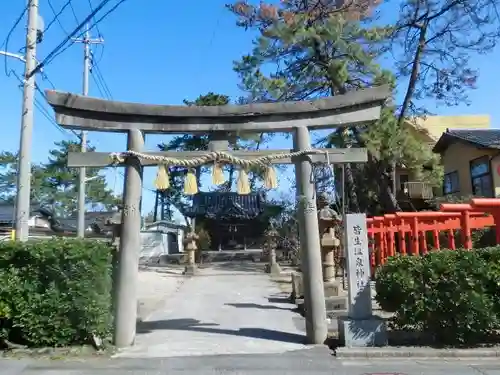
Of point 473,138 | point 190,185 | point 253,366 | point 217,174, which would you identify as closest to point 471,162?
point 473,138

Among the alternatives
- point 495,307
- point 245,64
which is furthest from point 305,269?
point 245,64

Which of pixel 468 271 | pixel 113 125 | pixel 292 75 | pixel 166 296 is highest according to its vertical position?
pixel 292 75

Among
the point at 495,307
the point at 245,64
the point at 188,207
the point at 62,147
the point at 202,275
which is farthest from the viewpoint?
the point at 62,147

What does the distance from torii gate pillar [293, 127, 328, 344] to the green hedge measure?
1169 millimetres

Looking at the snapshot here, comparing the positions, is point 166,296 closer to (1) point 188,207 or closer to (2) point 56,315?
(2) point 56,315

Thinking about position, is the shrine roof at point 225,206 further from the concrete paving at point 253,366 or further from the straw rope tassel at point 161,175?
the concrete paving at point 253,366

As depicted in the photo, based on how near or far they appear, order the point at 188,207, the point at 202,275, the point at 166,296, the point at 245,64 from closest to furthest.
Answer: the point at 166,296 → the point at 245,64 → the point at 202,275 → the point at 188,207

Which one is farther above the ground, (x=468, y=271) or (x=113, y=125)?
(x=113, y=125)

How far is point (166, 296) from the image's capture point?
1545cm

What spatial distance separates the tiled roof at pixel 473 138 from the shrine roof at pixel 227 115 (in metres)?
18.2

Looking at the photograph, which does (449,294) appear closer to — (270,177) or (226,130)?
Answer: (270,177)

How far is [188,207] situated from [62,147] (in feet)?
50.8

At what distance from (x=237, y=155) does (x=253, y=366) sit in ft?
12.0

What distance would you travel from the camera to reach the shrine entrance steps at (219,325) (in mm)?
7957
